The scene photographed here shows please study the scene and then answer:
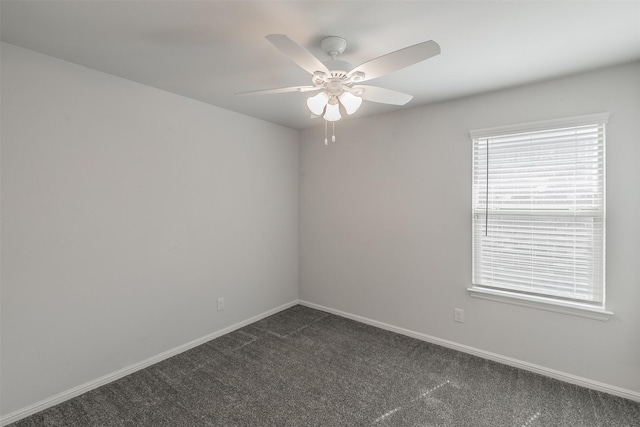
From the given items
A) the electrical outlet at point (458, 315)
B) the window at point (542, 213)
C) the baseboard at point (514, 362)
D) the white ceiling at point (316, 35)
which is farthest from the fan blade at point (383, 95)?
the baseboard at point (514, 362)

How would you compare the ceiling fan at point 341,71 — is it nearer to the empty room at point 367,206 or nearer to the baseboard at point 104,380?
the empty room at point 367,206

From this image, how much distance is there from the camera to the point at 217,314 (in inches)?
124

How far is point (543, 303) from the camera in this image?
96.1 inches

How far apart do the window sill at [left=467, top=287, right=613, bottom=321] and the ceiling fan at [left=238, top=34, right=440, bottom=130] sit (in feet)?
6.09

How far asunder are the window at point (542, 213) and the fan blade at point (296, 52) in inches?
72.0

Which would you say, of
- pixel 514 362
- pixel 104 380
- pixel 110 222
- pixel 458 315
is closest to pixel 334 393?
pixel 458 315

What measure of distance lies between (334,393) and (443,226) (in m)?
1.75

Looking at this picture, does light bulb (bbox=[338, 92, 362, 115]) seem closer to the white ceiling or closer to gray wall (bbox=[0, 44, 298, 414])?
the white ceiling

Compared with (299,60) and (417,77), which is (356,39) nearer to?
(299,60)

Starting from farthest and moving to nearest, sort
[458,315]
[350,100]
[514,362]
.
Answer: [458,315] → [514,362] → [350,100]

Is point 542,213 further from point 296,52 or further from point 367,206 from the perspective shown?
point 296,52

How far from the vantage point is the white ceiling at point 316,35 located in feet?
5.06

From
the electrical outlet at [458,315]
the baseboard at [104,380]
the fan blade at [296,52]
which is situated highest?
the fan blade at [296,52]

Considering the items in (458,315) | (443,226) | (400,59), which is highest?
(400,59)
